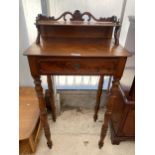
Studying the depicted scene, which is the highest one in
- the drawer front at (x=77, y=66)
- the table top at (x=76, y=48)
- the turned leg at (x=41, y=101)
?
the table top at (x=76, y=48)

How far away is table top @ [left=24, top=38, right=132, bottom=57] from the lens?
809 mm

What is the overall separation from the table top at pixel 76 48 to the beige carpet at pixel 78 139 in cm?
84

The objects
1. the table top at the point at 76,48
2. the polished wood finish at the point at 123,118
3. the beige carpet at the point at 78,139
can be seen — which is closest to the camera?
the table top at the point at 76,48

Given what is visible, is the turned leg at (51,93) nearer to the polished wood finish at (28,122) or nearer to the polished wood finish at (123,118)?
the polished wood finish at (28,122)

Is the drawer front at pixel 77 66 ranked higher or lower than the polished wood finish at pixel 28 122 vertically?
higher

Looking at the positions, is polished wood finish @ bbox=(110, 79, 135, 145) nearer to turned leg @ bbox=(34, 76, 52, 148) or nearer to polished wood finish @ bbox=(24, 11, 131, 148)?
polished wood finish @ bbox=(24, 11, 131, 148)

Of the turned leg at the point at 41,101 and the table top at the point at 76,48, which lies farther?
the turned leg at the point at 41,101

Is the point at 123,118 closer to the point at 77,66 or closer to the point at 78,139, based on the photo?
the point at 78,139

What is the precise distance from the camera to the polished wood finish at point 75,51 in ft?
2.70

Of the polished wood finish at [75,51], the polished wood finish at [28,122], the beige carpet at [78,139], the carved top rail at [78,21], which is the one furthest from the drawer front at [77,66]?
the beige carpet at [78,139]

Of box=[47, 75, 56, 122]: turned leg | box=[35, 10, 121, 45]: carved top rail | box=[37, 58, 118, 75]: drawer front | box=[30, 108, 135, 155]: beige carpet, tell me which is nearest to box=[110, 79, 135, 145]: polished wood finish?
box=[30, 108, 135, 155]: beige carpet

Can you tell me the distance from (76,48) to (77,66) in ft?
0.36
